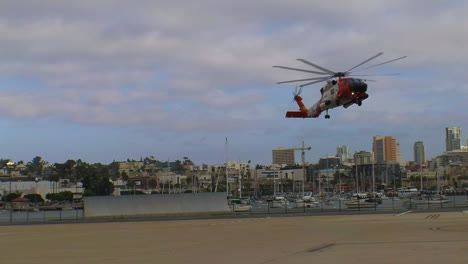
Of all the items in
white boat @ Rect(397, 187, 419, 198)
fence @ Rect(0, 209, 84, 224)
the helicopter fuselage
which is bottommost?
fence @ Rect(0, 209, 84, 224)

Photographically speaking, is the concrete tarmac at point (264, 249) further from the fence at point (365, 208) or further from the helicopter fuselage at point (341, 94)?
the fence at point (365, 208)

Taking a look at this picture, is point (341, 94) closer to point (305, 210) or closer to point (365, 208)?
point (305, 210)

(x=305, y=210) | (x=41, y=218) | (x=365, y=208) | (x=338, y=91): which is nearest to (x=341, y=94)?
(x=338, y=91)

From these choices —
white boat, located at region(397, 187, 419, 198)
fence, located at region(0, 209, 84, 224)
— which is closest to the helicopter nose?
fence, located at region(0, 209, 84, 224)

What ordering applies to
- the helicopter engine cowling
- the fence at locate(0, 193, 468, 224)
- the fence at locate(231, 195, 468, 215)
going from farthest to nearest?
the fence at locate(231, 195, 468, 215) < the fence at locate(0, 193, 468, 224) < the helicopter engine cowling

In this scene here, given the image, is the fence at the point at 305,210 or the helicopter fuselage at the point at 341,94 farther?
the fence at the point at 305,210

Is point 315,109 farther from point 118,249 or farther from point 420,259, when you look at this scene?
point 420,259

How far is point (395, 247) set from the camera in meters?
23.5

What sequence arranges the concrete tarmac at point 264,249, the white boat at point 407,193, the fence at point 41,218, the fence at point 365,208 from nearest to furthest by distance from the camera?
the concrete tarmac at point 264,249, the fence at point 41,218, the fence at point 365,208, the white boat at point 407,193

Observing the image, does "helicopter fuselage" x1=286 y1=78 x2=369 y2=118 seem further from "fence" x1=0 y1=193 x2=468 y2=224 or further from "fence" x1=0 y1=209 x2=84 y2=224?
"fence" x1=0 y1=209 x2=84 y2=224

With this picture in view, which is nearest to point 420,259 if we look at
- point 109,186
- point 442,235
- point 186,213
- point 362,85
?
point 442,235

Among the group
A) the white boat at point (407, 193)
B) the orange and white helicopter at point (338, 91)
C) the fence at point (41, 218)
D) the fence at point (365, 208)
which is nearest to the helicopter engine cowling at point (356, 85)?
the orange and white helicopter at point (338, 91)

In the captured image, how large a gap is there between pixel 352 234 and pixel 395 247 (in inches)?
302

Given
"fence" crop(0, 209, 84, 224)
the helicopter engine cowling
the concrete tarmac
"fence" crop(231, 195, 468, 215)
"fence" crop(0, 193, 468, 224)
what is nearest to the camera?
the concrete tarmac
